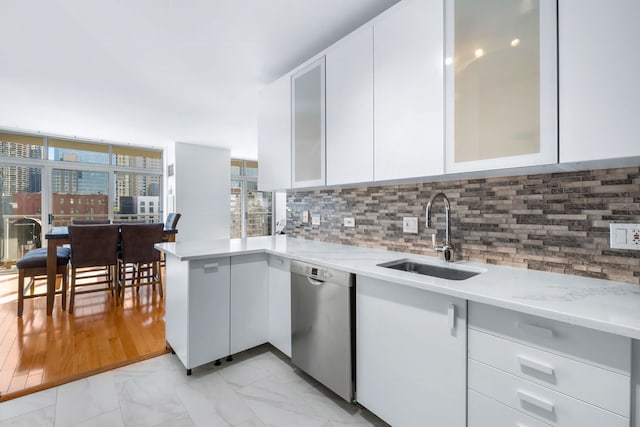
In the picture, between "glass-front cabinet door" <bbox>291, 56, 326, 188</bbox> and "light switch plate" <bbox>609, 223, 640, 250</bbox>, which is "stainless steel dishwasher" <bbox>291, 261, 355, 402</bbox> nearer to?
"glass-front cabinet door" <bbox>291, 56, 326, 188</bbox>

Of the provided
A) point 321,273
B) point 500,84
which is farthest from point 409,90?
point 321,273

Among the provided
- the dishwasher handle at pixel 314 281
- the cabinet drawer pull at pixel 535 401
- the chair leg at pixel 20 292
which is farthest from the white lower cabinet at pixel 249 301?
the chair leg at pixel 20 292

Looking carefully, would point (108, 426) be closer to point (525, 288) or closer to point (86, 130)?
point (525, 288)

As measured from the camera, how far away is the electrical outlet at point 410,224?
183cm

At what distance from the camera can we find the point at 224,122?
14.1 feet

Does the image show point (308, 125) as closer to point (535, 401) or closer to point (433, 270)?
point (433, 270)

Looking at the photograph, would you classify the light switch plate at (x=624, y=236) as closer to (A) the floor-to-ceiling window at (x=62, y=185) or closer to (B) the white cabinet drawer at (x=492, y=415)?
(B) the white cabinet drawer at (x=492, y=415)

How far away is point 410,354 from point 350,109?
1408 millimetres

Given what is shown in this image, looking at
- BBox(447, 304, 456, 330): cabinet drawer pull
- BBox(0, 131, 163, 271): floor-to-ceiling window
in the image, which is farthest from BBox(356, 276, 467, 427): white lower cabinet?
BBox(0, 131, 163, 271): floor-to-ceiling window

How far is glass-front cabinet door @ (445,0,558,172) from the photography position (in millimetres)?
1072

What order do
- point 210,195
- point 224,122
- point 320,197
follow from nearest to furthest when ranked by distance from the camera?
point 320,197 → point 224,122 → point 210,195

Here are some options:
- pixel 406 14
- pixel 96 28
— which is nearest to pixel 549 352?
pixel 406 14

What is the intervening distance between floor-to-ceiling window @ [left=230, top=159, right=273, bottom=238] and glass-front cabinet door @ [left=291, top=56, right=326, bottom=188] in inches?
192

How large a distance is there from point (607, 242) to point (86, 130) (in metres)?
6.14
